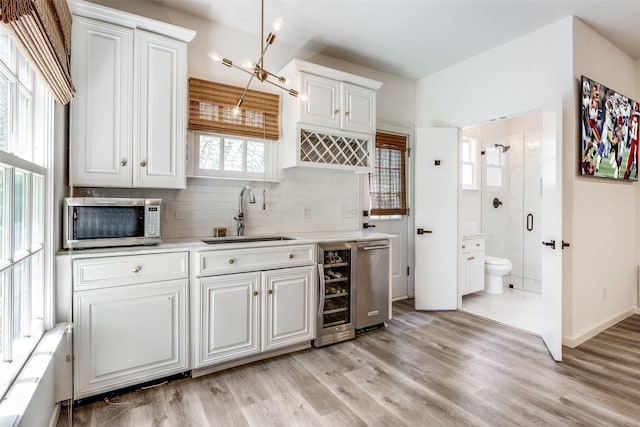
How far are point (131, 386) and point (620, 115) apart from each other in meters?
4.81

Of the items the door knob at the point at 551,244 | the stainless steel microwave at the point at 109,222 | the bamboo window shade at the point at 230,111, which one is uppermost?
the bamboo window shade at the point at 230,111

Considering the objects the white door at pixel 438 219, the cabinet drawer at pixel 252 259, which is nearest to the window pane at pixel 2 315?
the cabinet drawer at pixel 252 259

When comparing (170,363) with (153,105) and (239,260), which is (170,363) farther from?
(153,105)

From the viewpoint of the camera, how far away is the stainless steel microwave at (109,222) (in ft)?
6.43

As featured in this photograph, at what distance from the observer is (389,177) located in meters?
4.06

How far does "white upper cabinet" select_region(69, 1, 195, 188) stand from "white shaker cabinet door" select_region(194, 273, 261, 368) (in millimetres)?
818

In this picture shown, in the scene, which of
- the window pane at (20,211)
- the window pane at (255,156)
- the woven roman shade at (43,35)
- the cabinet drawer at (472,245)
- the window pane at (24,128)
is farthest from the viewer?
the cabinet drawer at (472,245)

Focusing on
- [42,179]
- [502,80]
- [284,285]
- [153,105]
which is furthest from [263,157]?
[502,80]

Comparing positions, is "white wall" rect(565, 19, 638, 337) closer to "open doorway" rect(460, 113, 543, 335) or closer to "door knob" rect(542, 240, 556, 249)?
"door knob" rect(542, 240, 556, 249)

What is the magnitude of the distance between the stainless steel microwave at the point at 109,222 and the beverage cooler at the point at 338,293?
1.34 meters

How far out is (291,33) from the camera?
3090mm

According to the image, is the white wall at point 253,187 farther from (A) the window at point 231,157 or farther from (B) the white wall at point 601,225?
(B) the white wall at point 601,225

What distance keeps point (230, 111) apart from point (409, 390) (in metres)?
2.55

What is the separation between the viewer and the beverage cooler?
286 cm
